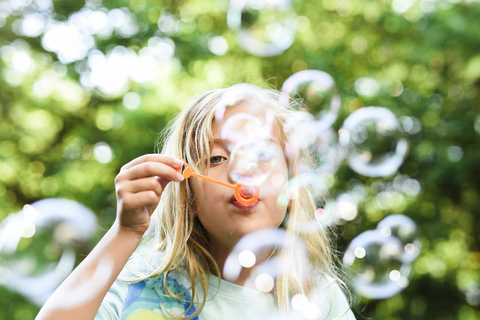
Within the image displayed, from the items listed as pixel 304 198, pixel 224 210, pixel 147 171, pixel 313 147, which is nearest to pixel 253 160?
pixel 224 210

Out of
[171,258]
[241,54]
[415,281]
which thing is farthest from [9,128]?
[415,281]

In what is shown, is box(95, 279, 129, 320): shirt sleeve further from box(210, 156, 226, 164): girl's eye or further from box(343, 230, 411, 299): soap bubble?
box(343, 230, 411, 299): soap bubble

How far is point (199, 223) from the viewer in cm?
149

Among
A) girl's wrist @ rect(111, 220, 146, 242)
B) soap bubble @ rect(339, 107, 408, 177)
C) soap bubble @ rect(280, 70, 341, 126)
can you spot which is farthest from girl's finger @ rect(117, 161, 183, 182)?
soap bubble @ rect(339, 107, 408, 177)

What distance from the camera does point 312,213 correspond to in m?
1.75

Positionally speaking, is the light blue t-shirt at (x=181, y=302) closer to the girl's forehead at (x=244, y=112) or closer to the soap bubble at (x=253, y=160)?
the soap bubble at (x=253, y=160)

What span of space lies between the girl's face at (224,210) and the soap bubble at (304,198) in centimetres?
8

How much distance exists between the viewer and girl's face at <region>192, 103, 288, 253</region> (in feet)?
4.16

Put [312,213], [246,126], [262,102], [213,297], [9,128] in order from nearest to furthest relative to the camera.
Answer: [213,297], [246,126], [262,102], [312,213], [9,128]

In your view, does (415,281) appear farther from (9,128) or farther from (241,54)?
(9,128)

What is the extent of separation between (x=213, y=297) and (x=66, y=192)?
360 centimetres

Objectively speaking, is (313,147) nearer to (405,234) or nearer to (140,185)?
(405,234)

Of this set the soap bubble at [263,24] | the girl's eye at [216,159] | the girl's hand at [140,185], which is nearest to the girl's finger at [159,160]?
the girl's hand at [140,185]

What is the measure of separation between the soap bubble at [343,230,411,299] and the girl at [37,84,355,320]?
15.4 inches
